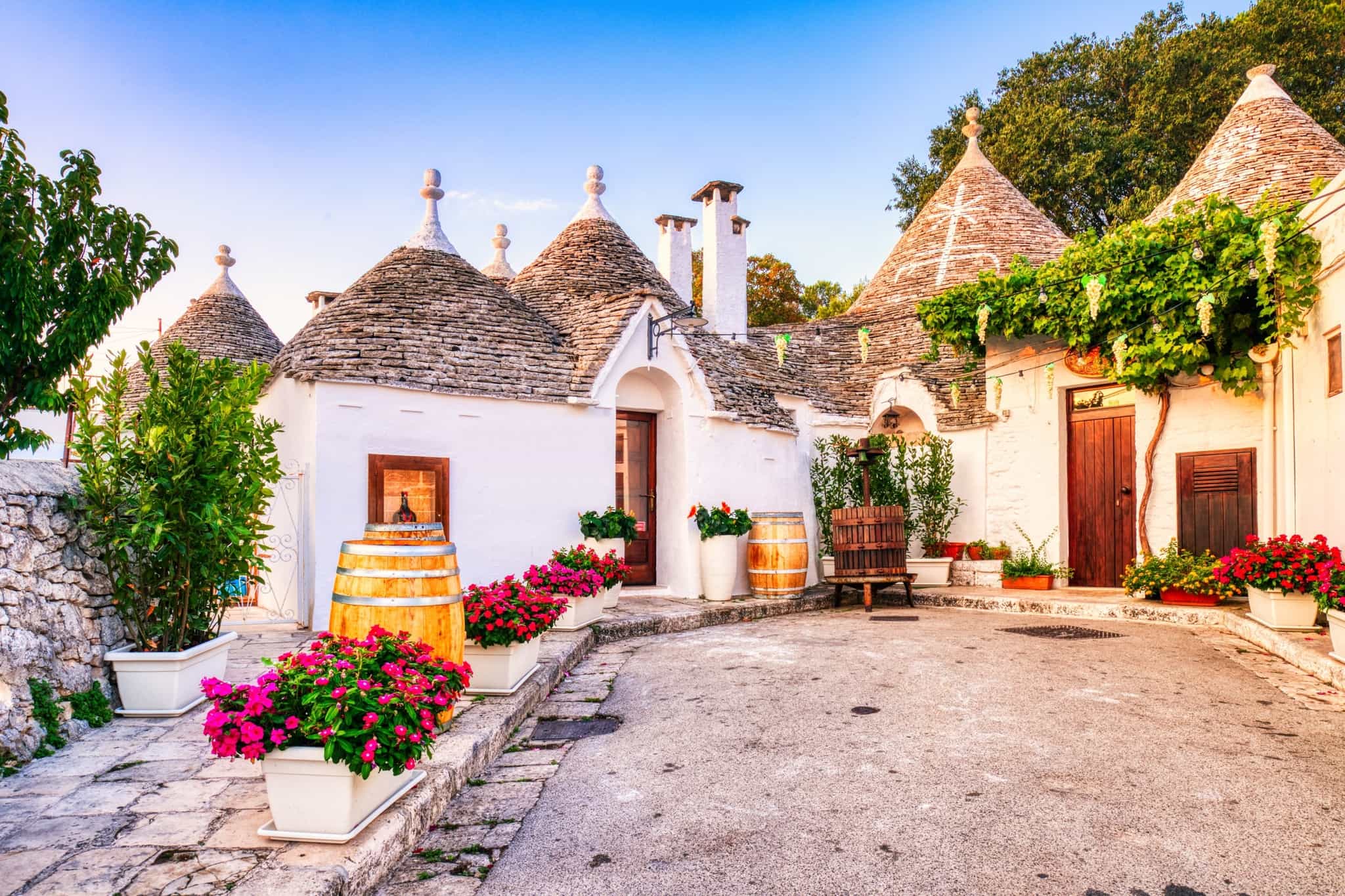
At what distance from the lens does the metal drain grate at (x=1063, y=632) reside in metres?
8.52

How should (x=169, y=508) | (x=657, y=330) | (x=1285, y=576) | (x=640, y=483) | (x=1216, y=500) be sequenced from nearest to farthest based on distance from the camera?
(x=169, y=508), (x=1285, y=576), (x=1216, y=500), (x=657, y=330), (x=640, y=483)

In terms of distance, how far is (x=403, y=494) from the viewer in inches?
358

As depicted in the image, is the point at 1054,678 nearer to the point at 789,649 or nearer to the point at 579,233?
the point at 789,649

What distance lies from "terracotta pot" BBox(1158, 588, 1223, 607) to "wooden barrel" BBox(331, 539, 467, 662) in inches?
352

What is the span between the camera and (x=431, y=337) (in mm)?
9828

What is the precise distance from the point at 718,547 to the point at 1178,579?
5.58 metres

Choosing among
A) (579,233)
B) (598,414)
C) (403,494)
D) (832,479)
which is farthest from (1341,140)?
(403,494)

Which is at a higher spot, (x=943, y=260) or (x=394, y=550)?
(x=943, y=260)

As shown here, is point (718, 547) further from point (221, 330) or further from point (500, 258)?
point (221, 330)

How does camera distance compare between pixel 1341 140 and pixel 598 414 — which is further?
pixel 1341 140

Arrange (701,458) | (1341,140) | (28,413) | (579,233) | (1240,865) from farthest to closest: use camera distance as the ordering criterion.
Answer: (1341,140)
(579,233)
(28,413)
(701,458)
(1240,865)

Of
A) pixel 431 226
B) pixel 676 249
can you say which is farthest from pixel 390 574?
pixel 676 249

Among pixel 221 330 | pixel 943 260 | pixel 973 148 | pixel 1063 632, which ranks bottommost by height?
pixel 1063 632

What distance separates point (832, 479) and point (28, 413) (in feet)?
41.9
